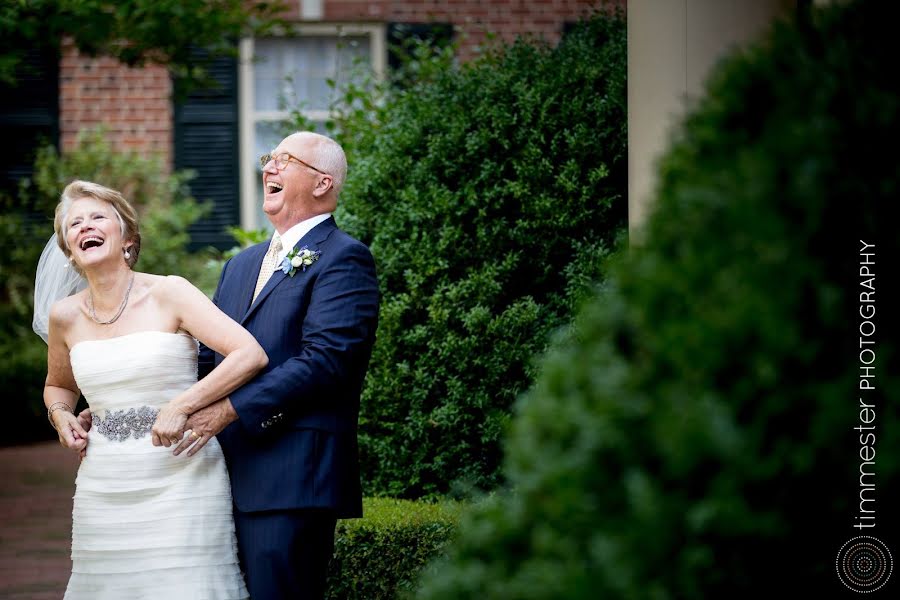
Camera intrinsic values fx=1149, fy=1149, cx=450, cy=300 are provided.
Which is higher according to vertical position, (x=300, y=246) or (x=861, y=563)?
(x=300, y=246)

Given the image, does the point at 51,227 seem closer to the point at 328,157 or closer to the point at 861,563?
the point at 328,157

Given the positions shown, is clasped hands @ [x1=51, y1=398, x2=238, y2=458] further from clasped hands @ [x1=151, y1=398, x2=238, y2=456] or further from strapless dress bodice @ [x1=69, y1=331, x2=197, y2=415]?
strapless dress bodice @ [x1=69, y1=331, x2=197, y2=415]

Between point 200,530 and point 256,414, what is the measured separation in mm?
447

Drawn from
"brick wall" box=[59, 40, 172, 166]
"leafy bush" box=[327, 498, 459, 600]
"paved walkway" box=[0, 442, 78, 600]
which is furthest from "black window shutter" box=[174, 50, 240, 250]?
"leafy bush" box=[327, 498, 459, 600]

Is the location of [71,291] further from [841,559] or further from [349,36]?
[349,36]

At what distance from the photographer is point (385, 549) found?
15.1ft

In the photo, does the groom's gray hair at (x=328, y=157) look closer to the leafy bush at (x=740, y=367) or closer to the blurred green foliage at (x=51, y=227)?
the leafy bush at (x=740, y=367)

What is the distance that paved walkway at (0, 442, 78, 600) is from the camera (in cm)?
600

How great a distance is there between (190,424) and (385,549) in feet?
4.35

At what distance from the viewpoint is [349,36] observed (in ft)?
38.4

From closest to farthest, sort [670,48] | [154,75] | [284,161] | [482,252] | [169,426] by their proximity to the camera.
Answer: [169,426], [670,48], [284,161], [482,252], [154,75]

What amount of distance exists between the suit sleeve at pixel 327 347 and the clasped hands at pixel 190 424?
0.05 metres

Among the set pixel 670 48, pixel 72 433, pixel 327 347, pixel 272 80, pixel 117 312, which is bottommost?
pixel 72 433

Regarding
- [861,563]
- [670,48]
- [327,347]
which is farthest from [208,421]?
[861,563]
